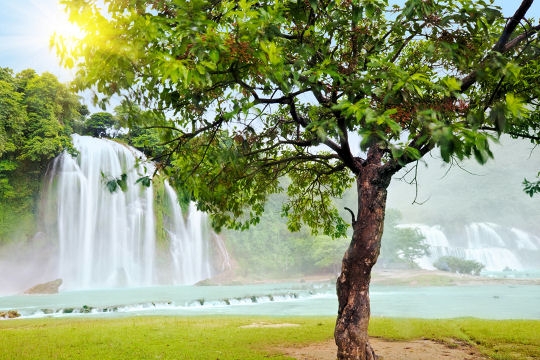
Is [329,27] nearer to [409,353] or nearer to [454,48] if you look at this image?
[454,48]

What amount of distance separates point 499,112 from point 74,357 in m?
8.61

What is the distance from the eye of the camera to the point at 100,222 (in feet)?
131

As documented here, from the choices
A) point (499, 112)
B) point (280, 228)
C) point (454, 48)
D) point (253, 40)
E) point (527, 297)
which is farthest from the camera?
point (280, 228)

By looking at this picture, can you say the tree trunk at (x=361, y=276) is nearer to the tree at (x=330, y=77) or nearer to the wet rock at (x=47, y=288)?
the tree at (x=330, y=77)

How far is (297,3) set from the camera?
6059 mm

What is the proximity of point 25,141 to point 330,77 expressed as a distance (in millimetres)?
37846

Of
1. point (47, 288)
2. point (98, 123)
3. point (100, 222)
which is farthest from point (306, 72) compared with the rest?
point (98, 123)

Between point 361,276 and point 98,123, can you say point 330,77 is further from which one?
point 98,123

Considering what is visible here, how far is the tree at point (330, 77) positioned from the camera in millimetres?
4258

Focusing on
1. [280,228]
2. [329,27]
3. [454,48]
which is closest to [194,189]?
[329,27]

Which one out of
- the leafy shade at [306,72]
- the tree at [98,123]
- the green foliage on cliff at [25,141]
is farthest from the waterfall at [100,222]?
the leafy shade at [306,72]

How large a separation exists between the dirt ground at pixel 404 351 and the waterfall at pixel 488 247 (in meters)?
62.4

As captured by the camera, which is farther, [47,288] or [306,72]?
→ [47,288]

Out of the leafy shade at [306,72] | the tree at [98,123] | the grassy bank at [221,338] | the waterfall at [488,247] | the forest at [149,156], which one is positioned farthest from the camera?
the waterfall at [488,247]
